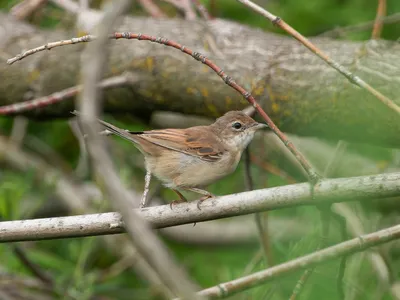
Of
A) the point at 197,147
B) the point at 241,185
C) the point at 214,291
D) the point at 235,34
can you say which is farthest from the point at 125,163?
the point at 214,291

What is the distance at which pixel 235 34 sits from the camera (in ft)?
15.5

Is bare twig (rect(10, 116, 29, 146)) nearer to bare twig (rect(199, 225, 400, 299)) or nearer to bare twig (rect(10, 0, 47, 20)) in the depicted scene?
bare twig (rect(10, 0, 47, 20))

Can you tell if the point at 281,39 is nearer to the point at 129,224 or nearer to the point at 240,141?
the point at 240,141

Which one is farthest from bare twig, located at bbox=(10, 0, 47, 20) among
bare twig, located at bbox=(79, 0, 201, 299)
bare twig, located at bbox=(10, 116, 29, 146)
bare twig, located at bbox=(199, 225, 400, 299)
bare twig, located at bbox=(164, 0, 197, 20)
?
bare twig, located at bbox=(79, 0, 201, 299)

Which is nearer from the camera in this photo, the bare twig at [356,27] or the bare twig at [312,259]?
the bare twig at [312,259]

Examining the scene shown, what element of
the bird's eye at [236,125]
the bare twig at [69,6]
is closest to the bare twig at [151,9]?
the bare twig at [69,6]

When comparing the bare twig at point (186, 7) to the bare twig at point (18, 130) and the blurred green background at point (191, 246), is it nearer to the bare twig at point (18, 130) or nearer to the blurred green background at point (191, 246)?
the blurred green background at point (191, 246)

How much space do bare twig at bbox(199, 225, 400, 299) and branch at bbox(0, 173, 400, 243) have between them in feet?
0.80

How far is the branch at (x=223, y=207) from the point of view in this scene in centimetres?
276

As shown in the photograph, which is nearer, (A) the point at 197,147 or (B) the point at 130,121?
(A) the point at 197,147

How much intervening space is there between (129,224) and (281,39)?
11.6ft

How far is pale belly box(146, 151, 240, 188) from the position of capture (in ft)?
12.3

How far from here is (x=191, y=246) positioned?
620cm

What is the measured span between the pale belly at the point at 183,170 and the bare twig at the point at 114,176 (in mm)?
2405
